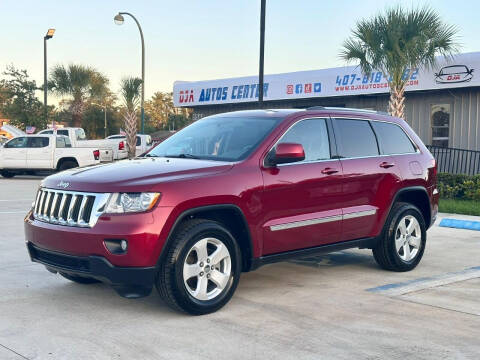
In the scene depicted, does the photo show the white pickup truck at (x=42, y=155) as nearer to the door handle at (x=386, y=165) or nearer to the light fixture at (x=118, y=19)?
the light fixture at (x=118, y=19)

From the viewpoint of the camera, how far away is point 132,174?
542 cm

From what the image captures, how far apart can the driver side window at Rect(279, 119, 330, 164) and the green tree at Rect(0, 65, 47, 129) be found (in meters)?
33.8

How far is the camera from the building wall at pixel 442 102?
18.8 metres

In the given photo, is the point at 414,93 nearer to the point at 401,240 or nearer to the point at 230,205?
the point at 401,240

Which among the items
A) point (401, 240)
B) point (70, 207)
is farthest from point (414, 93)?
point (70, 207)

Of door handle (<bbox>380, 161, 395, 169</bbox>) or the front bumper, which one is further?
door handle (<bbox>380, 161, 395, 169</bbox>)

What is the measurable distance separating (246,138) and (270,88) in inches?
679

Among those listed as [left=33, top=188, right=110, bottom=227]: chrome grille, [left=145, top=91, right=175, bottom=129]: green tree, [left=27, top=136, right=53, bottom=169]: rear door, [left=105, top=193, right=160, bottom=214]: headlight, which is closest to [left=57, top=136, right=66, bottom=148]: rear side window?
[left=27, top=136, right=53, bottom=169]: rear door

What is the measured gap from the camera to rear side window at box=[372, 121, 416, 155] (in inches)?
290

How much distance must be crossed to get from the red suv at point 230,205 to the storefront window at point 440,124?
1276 cm

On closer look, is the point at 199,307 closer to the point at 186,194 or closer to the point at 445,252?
the point at 186,194

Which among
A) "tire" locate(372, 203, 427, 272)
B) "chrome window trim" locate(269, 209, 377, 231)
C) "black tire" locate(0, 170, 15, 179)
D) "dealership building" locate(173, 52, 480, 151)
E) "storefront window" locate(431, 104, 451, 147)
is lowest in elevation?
"black tire" locate(0, 170, 15, 179)

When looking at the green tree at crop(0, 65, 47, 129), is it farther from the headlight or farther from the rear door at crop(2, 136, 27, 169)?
the headlight

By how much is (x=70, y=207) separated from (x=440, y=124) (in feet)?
53.8
